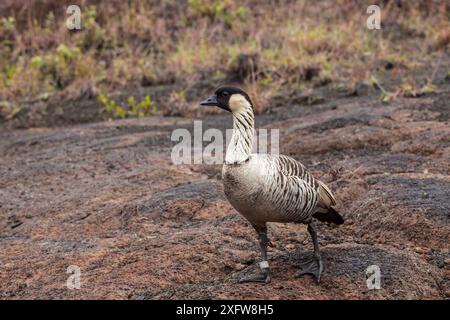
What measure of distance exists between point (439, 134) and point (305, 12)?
9679 mm

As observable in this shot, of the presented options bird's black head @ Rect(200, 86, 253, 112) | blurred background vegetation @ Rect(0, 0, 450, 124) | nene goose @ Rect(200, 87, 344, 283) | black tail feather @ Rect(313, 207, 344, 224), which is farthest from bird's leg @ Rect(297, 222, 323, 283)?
blurred background vegetation @ Rect(0, 0, 450, 124)

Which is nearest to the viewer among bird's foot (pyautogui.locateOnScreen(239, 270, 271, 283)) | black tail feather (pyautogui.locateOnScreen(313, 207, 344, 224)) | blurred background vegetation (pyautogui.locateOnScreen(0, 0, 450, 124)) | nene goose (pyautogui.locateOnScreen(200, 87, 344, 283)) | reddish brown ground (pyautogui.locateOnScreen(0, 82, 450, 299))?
nene goose (pyautogui.locateOnScreen(200, 87, 344, 283))

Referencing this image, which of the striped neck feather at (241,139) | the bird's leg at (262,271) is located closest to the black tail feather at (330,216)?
the bird's leg at (262,271)

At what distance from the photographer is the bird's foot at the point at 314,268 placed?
12.6 feet

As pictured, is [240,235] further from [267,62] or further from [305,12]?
[305,12]

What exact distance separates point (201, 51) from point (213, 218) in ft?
26.7

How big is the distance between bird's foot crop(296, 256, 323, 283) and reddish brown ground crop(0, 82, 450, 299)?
0.05 metres

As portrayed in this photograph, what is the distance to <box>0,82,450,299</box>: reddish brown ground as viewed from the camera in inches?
156

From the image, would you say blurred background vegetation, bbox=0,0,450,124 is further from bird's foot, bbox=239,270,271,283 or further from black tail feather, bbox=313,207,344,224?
bird's foot, bbox=239,270,271,283

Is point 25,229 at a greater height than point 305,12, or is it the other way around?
point 305,12

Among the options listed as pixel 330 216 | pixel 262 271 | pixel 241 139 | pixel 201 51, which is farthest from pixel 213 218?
pixel 201 51

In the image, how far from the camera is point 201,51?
12953 mm

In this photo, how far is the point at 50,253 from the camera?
4797 mm

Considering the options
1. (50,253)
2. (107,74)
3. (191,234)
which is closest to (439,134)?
(191,234)
